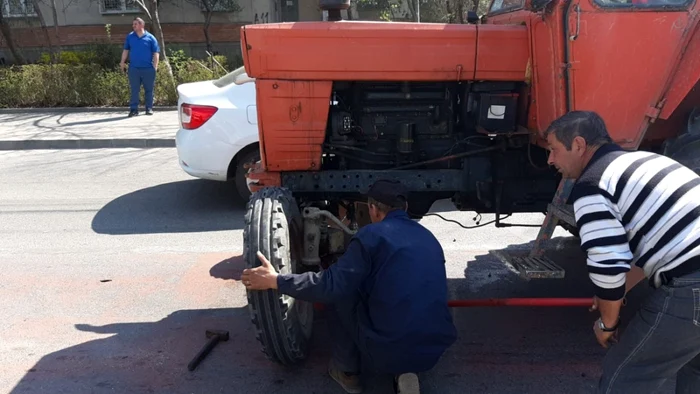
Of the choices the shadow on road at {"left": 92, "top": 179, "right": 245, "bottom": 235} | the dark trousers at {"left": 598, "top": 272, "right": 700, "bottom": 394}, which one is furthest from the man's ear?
the shadow on road at {"left": 92, "top": 179, "right": 245, "bottom": 235}

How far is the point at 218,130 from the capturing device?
6.65 meters

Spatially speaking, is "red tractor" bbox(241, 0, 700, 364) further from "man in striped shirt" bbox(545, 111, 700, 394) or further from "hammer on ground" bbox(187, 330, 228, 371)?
"man in striped shirt" bbox(545, 111, 700, 394)

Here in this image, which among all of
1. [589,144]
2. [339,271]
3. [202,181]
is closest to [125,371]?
[339,271]

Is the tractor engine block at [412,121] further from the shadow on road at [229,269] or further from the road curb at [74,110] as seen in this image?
the road curb at [74,110]

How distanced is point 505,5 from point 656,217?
2739 mm

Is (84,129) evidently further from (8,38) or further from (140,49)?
(8,38)

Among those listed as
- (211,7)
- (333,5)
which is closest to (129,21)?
(211,7)

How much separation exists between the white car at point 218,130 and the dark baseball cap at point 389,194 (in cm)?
358

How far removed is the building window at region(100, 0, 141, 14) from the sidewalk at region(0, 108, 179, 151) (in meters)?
9.23

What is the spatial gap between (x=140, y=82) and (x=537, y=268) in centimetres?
1137

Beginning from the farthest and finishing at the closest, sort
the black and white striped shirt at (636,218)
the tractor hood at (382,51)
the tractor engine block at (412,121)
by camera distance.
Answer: the tractor engine block at (412,121) < the tractor hood at (382,51) < the black and white striped shirt at (636,218)

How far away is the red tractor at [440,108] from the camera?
3.52 meters

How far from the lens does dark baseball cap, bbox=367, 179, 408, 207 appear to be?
10.6 ft

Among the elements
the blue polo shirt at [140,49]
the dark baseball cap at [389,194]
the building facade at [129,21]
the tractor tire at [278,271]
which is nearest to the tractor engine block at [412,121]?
the tractor tire at [278,271]
